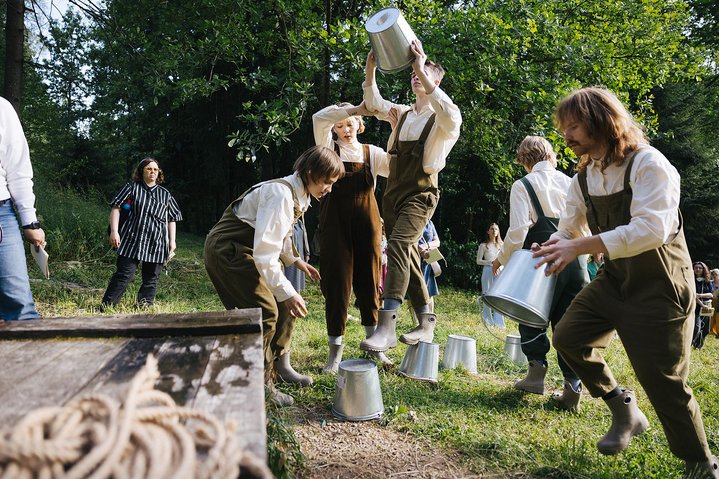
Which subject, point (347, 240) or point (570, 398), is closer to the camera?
Result: point (570, 398)

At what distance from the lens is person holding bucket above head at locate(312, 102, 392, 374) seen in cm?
404

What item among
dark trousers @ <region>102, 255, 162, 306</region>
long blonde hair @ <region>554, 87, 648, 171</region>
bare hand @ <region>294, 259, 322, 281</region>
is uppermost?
long blonde hair @ <region>554, 87, 648, 171</region>

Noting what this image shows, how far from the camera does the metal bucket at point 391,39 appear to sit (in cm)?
346

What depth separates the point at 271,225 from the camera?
302 centimetres

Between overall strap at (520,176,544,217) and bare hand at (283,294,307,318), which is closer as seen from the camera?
bare hand at (283,294,307,318)

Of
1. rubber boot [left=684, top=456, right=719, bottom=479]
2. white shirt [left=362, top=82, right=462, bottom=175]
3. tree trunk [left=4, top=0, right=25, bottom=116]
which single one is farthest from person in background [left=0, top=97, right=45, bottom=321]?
tree trunk [left=4, top=0, right=25, bottom=116]

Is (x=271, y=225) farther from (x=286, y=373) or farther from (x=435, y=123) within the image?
(x=435, y=123)

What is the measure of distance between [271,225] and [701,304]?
821 centimetres

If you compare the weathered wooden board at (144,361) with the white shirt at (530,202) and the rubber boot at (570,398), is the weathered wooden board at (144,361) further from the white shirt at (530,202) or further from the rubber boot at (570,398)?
the rubber boot at (570,398)

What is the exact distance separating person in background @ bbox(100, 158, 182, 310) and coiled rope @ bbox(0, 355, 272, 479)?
5168mm

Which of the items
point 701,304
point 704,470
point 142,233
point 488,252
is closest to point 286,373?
point 704,470

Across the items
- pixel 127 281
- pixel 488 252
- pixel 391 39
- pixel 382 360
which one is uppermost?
pixel 391 39

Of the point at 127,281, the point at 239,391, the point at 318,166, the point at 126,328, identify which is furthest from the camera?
the point at 127,281

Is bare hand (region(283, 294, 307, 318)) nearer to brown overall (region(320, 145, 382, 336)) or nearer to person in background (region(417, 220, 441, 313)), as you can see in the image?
brown overall (region(320, 145, 382, 336))
